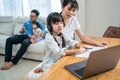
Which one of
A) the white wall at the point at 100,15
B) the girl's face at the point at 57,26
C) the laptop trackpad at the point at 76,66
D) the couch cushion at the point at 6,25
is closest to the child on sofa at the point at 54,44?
the girl's face at the point at 57,26

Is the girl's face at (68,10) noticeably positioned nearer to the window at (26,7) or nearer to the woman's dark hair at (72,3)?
the woman's dark hair at (72,3)

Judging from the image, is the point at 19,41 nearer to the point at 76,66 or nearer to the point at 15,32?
the point at 15,32

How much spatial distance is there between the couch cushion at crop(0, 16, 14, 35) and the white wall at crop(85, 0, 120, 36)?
5.89 ft

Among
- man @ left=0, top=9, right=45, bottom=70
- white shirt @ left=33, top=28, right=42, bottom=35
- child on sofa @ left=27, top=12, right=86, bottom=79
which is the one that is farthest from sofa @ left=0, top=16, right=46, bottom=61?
child on sofa @ left=27, top=12, right=86, bottom=79

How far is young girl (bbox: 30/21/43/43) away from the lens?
3.29 metres

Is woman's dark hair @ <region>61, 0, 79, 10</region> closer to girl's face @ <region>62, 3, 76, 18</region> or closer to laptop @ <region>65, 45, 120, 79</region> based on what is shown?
girl's face @ <region>62, 3, 76, 18</region>

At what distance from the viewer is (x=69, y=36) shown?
5.82 feet

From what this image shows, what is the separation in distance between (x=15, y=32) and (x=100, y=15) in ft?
6.42

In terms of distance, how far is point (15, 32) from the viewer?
3998mm

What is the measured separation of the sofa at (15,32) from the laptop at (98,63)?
6.84 ft

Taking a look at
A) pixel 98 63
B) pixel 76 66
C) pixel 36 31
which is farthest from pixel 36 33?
pixel 98 63

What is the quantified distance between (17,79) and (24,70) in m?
0.32

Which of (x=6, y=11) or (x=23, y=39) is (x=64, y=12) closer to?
(x=23, y=39)

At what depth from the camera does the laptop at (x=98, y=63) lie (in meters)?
0.95
